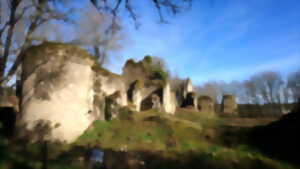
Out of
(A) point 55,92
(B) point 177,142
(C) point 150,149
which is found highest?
(A) point 55,92

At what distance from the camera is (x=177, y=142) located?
440 inches

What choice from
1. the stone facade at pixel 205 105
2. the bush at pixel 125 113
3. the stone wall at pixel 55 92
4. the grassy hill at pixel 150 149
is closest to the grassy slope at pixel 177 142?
the grassy hill at pixel 150 149

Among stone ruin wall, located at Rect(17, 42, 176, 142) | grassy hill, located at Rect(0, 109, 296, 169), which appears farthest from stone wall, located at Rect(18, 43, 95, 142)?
grassy hill, located at Rect(0, 109, 296, 169)

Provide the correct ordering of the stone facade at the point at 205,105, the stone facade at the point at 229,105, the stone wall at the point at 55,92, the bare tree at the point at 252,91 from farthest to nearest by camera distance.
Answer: the bare tree at the point at 252,91, the stone facade at the point at 229,105, the stone facade at the point at 205,105, the stone wall at the point at 55,92

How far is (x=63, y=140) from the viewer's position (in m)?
10.9

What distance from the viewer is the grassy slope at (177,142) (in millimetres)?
8383

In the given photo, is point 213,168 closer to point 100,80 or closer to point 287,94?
point 100,80

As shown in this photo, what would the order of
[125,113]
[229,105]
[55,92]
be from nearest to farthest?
[55,92] < [125,113] < [229,105]

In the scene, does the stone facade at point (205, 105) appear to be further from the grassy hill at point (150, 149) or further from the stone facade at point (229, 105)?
the grassy hill at point (150, 149)

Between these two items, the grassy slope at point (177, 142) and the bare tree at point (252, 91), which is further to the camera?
the bare tree at point (252, 91)

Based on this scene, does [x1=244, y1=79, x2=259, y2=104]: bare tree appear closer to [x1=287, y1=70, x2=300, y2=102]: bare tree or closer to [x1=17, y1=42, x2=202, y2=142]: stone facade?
[x1=287, y1=70, x2=300, y2=102]: bare tree

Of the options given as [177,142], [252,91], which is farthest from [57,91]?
[252,91]

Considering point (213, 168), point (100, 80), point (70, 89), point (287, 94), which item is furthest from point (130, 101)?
point (287, 94)

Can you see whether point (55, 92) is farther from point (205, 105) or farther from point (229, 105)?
point (229, 105)
